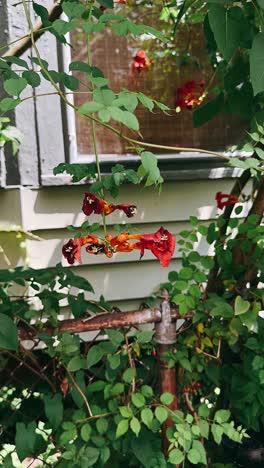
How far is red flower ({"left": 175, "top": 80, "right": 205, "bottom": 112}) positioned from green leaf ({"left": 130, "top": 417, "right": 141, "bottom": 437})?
1.56 meters

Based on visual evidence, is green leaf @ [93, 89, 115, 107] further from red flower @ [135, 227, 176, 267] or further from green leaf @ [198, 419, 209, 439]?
green leaf @ [198, 419, 209, 439]

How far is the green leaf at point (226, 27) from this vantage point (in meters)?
1.38

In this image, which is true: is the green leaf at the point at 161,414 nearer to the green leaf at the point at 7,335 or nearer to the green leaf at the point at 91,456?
the green leaf at the point at 91,456

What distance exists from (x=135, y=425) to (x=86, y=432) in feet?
0.48

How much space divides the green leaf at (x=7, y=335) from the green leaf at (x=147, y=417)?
401mm

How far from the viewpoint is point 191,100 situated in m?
2.88

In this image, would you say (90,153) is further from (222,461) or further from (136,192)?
(222,461)

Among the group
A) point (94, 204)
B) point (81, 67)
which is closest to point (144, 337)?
point (94, 204)

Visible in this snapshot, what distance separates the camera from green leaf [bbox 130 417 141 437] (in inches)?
65.6

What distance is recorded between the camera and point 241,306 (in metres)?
1.89

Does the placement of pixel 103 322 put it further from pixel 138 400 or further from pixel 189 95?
pixel 189 95

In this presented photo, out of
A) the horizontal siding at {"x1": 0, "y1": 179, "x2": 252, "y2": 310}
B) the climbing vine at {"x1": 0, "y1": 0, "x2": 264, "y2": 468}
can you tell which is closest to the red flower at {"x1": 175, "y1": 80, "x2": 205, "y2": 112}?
the horizontal siding at {"x1": 0, "y1": 179, "x2": 252, "y2": 310}

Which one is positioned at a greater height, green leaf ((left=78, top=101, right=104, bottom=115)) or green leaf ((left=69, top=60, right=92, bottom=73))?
green leaf ((left=69, top=60, right=92, bottom=73))

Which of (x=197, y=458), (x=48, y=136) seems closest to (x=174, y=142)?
(x=48, y=136)
